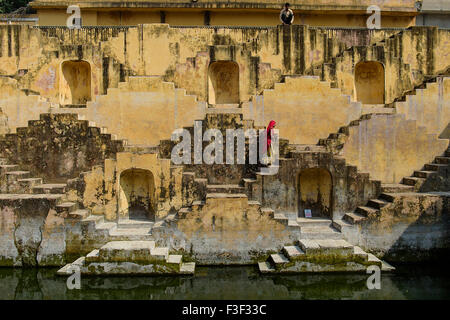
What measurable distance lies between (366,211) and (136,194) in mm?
6510

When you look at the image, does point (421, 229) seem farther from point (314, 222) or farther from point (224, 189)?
point (224, 189)

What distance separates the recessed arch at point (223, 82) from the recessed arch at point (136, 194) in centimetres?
475

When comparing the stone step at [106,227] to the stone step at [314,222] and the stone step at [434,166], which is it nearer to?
the stone step at [314,222]

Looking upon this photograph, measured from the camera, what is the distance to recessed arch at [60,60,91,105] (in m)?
14.4

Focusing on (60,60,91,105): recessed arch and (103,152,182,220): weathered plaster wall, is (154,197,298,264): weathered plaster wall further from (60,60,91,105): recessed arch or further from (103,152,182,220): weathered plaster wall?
(60,60,91,105): recessed arch

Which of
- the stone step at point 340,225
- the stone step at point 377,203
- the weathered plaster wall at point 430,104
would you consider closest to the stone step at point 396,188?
the stone step at point 377,203

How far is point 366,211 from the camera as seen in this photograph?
9961 millimetres

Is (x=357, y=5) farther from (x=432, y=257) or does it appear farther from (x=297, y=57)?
(x=432, y=257)

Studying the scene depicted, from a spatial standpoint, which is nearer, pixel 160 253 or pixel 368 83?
pixel 160 253

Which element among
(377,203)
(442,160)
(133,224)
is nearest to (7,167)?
(133,224)

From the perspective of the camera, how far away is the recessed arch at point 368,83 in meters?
14.9

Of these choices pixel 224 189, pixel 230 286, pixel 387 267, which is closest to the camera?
pixel 230 286

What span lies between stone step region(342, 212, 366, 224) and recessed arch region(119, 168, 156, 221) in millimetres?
5548

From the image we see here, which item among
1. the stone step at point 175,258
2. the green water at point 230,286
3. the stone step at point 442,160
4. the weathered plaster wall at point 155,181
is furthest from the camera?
the stone step at point 442,160
